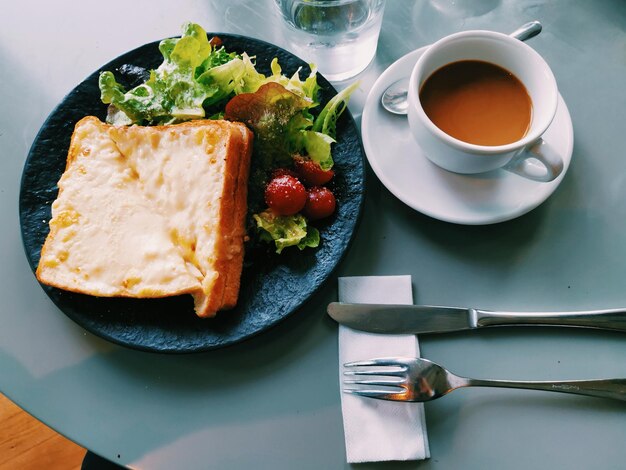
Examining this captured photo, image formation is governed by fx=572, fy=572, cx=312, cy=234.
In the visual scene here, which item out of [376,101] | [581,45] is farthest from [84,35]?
[581,45]

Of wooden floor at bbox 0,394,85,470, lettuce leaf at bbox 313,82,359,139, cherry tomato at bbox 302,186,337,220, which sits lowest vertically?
wooden floor at bbox 0,394,85,470

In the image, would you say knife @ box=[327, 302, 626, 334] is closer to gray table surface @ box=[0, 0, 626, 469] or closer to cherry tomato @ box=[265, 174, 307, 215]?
gray table surface @ box=[0, 0, 626, 469]

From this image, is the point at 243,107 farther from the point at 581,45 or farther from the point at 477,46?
the point at 581,45

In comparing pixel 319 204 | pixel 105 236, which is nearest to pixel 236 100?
pixel 319 204

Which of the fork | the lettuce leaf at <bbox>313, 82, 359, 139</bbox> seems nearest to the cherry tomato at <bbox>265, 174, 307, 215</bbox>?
the lettuce leaf at <bbox>313, 82, 359, 139</bbox>

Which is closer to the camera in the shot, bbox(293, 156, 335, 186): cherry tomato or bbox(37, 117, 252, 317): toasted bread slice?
bbox(37, 117, 252, 317): toasted bread slice

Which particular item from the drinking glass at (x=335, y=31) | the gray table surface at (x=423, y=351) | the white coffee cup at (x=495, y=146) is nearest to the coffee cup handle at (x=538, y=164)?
the white coffee cup at (x=495, y=146)

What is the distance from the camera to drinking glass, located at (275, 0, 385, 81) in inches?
58.1

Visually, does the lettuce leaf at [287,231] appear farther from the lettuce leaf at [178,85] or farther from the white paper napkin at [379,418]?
the lettuce leaf at [178,85]

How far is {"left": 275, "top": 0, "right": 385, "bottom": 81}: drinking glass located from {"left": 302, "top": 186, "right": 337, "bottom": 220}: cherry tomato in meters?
0.44

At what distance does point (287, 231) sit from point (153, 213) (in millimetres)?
301

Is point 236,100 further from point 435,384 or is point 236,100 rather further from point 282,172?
point 435,384

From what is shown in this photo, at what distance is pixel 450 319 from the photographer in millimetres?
1249

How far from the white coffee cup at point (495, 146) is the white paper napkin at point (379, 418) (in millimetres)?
411
